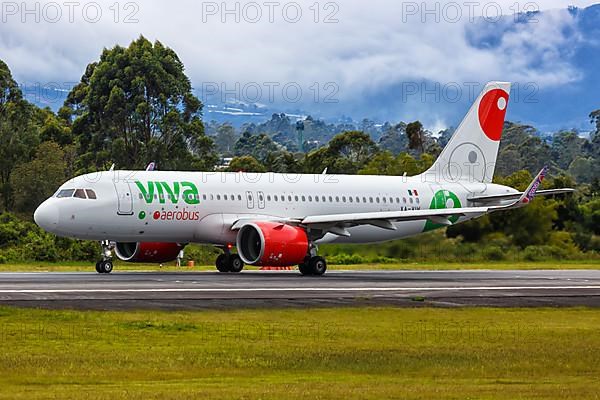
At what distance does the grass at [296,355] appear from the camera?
15.4 metres

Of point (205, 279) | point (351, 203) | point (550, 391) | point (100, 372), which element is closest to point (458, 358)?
point (550, 391)

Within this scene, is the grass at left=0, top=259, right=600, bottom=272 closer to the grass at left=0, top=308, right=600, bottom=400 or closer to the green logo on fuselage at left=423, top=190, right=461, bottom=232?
the green logo on fuselage at left=423, top=190, right=461, bottom=232

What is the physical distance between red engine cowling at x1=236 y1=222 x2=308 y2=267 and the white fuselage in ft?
4.69

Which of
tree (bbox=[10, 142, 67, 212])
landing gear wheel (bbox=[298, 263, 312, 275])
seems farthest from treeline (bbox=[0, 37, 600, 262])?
landing gear wheel (bbox=[298, 263, 312, 275])

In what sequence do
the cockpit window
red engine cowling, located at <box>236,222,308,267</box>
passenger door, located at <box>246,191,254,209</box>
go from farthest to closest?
1. passenger door, located at <box>246,191,254,209</box>
2. the cockpit window
3. red engine cowling, located at <box>236,222,308,267</box>

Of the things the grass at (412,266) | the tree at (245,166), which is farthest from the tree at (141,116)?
the grass at (412,266)

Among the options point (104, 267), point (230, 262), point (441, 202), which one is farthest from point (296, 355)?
point (441, 202)

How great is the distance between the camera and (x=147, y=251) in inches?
1825

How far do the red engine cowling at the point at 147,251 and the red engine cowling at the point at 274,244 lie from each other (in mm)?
4106

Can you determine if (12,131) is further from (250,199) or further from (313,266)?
(313,266)

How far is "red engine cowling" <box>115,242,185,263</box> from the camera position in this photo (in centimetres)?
4619

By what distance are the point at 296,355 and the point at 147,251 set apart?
92.7 ft

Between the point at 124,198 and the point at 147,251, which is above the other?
the point at 124,198

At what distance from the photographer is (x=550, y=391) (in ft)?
50.6
